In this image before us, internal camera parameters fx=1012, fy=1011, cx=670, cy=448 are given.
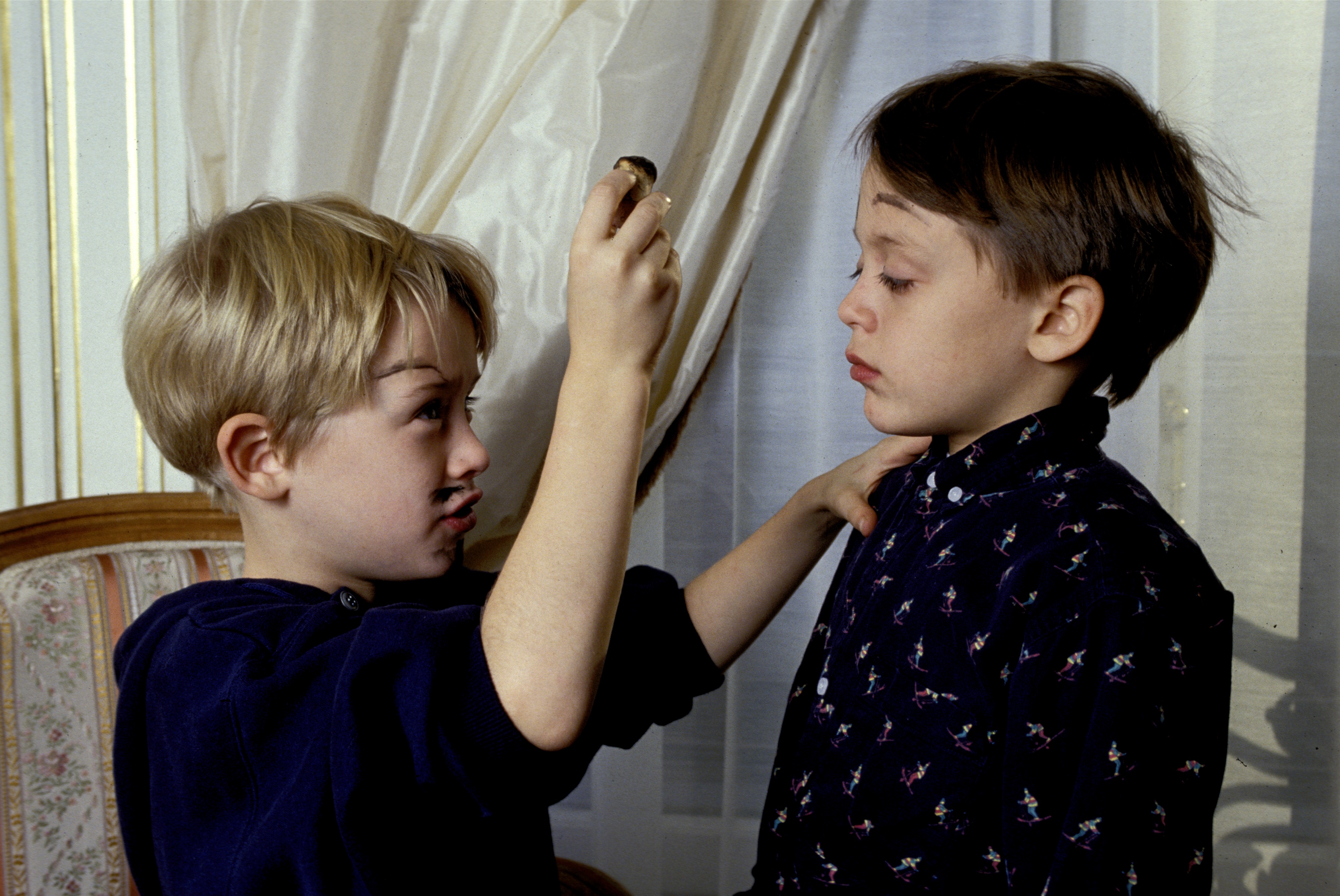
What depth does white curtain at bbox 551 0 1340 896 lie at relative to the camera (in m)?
1.12

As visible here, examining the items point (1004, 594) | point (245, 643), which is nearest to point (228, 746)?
point (245, 643)

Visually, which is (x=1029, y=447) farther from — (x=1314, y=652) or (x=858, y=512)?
(x=1314, y=652)

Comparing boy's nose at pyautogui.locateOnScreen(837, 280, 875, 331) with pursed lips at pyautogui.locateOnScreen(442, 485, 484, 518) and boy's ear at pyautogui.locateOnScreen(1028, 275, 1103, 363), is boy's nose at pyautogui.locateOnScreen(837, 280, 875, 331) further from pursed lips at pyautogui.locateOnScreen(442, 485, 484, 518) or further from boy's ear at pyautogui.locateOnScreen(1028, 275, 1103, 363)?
pursed lips at pyautogui.locateOnScreen(442, 485, 484, 518)

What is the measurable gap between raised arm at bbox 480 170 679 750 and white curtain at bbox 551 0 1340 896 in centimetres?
63

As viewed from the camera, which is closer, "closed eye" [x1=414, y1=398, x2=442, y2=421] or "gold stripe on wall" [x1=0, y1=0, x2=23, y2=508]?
"closed eye" [x1=414, y1=398, x2=442, y2=421]

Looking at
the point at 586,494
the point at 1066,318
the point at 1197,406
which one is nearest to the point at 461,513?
the point at 586,494

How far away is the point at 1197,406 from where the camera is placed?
1168mm

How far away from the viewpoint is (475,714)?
574mm

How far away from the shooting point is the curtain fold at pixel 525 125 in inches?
43.1

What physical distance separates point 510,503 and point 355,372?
1.54ft

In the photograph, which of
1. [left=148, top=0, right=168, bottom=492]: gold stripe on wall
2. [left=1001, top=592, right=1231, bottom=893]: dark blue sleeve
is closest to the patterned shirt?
[left=1001, top=592, right=1231, bottom=893]: dark blue sleeve

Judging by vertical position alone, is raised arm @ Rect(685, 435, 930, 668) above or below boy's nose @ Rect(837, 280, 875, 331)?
below

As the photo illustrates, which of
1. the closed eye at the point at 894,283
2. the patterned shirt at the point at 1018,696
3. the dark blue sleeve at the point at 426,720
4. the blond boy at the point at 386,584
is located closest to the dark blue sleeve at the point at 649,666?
the blond boy at the point at 386,584

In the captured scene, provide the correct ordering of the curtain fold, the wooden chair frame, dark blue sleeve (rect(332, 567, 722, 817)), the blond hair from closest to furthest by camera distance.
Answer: dark blue sleeve (rect(332, 567, 722, 817)) < the blond hair < the wooden chair frame < the curtain fold
